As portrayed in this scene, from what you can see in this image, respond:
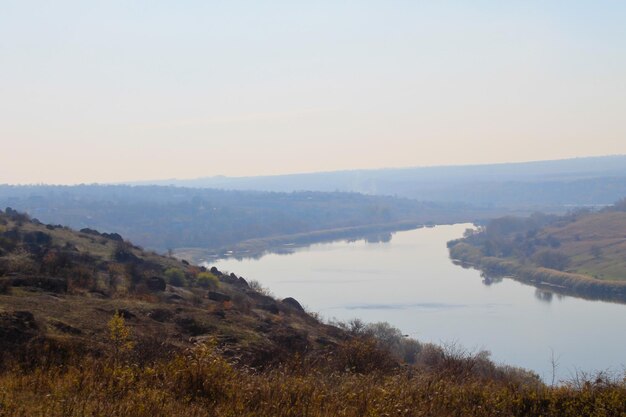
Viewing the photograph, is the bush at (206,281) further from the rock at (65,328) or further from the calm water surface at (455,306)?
the rock at (65,328)

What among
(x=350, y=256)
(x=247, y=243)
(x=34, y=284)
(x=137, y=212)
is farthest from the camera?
(x=137, y=212)

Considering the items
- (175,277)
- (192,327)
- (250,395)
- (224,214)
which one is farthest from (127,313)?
(224,214)

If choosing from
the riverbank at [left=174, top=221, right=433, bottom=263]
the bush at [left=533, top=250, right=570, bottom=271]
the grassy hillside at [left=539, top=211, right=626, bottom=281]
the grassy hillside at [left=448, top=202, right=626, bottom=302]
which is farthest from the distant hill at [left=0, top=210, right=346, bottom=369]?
the riverbank at [left=174, top=221, right=433, bottom=263]

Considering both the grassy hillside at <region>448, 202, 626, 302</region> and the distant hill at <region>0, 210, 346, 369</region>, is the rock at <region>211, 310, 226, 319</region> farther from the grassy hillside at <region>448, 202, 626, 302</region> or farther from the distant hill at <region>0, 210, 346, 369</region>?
the grassy hillside at <region>448, 202, 626, 302</region>

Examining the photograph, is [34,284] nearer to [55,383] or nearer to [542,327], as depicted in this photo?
[55,383]

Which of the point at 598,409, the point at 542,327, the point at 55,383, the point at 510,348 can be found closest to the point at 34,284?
the point at 55,383

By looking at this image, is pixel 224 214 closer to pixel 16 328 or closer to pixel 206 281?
pixel 206 281
